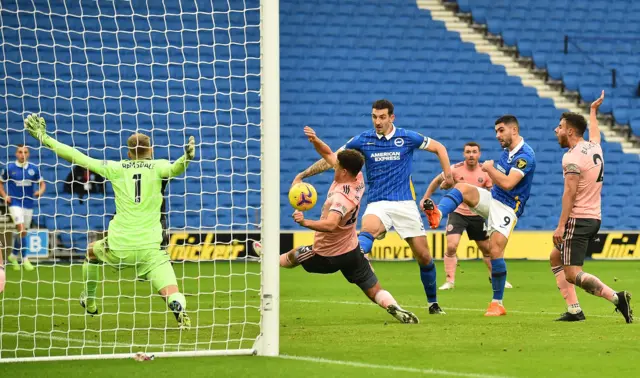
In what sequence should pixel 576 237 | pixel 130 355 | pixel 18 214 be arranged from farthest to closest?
pixel 18 214
pixel 576 237
pixel 130 355

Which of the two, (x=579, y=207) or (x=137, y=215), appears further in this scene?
(x=579, y=207)

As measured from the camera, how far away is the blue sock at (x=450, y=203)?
39.1 ft

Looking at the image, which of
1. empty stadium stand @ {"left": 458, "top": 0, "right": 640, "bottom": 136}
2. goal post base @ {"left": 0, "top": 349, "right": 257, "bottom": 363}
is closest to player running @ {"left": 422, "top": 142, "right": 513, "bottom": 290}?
goal post base @ {"left": 0, "top": 349, "right": 257, "bottom": 363}

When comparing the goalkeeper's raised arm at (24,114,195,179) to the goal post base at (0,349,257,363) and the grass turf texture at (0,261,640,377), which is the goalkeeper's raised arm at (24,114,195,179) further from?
the goal post base at (0,349,257,363)

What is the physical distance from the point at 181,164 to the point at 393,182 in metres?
2.94

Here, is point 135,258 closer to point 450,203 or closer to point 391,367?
point 391,367

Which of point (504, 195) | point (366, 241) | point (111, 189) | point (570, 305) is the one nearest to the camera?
point (570, 305)

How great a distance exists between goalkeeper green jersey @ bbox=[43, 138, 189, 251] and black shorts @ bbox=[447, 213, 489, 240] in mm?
6414

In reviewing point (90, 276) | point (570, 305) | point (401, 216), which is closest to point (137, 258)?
point (90, 276)

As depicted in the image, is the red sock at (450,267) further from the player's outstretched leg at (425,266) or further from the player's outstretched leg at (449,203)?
the player's outstretched leg at (425,266)

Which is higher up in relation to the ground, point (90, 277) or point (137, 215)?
point (137, 215)

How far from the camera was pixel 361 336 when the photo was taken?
9188 millimetres

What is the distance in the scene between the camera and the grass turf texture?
24.1ft

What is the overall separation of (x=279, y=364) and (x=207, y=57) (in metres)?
16.7
